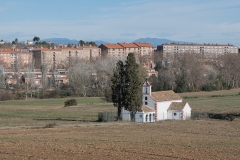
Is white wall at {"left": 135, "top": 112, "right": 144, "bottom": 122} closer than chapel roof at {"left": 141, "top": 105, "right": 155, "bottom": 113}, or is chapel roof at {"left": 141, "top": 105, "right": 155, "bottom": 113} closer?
white wall at {"left": 135, "top": 112, "right": 144, "bottom": 122}

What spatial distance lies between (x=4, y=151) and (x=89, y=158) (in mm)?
4710

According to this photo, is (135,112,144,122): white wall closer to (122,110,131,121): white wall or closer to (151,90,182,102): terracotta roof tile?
(122,110,131,121): white wall

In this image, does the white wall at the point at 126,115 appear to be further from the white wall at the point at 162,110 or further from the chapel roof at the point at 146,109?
the white wall at the point at 162,110

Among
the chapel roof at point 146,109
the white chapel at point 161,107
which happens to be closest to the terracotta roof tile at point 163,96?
the white chapel at point 161,107

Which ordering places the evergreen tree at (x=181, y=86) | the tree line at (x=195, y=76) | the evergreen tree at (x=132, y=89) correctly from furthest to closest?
the tree line at (x=195, y=76) → the evergreen tree at (x=181, y=86) → the evergreen tree at (x=132, y=89)

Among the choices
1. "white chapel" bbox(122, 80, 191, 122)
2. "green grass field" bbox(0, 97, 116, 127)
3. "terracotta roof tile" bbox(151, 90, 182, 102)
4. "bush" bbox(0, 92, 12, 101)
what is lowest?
"bush" bbox(0, 92, 12, 101)

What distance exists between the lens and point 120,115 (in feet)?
185

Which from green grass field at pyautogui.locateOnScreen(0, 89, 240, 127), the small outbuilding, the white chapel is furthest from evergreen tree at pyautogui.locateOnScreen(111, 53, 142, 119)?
the small outbuilding

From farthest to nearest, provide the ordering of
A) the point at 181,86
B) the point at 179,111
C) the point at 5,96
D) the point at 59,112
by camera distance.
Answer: the point at 181,86 → the point at 5,96 → the point at 59,112 → the point at 179,111

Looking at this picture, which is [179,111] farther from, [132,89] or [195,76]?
[195,76]

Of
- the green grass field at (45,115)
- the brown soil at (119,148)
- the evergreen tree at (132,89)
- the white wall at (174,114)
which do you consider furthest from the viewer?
the white wall at (174,114)

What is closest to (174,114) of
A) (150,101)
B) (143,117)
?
(150,101)

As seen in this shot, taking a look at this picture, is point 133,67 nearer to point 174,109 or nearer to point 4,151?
point 174,109

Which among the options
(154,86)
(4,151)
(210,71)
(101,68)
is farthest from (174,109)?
(210,71)
